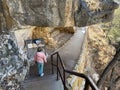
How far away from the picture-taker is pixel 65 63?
1083cm

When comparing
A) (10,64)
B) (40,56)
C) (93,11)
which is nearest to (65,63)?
(40,56)

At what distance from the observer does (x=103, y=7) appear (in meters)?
6.92

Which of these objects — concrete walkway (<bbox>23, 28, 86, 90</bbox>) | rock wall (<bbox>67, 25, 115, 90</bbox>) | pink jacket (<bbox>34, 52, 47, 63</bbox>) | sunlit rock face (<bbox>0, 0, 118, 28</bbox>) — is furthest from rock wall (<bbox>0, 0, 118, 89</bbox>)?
rock wall (<bbox>67, 25, 115, 90</bbox>)

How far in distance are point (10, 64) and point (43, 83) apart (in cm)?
389

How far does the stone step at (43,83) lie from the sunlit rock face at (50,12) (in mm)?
2582

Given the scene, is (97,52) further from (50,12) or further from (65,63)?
(50,12)

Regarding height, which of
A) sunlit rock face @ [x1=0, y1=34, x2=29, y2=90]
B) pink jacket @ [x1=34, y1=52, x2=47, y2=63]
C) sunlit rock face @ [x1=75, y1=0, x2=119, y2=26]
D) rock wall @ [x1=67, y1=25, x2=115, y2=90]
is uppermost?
sunlit rock face @ [x1=75, y1=0, x2=119, y2=26]

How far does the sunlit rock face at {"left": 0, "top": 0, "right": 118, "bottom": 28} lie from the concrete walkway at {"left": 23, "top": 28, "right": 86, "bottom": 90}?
2710 millimetres

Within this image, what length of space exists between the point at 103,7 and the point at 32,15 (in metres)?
2.03

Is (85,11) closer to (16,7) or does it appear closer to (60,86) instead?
(16,7)

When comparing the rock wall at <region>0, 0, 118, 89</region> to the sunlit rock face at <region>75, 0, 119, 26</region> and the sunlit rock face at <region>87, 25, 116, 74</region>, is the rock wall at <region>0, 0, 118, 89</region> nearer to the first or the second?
the sunlit rock face at <region>75, 0, 119, 26</region>

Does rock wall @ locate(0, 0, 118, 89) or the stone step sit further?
the stone step

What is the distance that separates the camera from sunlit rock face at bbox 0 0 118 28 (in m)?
5.96

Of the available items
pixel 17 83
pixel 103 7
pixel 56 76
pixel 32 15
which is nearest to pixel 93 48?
pixel 56 76
